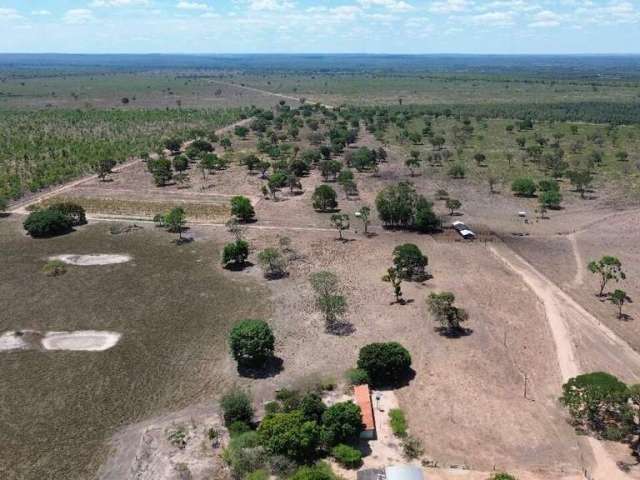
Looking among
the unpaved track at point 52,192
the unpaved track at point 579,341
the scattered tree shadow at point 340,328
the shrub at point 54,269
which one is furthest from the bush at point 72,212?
the unpaved track at point 579,341

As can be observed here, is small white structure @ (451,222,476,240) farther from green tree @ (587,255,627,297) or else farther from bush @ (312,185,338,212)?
bush @ (312,185,338,212)

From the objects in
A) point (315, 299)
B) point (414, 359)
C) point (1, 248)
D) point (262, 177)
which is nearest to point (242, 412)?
point (414, 359)

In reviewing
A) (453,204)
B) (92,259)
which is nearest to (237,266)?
(92,259)

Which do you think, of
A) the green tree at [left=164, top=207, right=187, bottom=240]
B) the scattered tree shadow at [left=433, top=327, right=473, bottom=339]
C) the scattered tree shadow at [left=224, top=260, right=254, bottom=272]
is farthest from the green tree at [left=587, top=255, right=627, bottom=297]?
the green tree at [left=164, top=207, right=187, bottom=240]

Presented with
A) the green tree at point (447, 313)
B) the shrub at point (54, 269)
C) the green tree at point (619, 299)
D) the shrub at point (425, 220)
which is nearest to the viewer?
the green tree at point (447, 313)

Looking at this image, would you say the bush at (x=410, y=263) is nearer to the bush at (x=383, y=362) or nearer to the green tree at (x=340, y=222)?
the green tree at (x=340, y=222)

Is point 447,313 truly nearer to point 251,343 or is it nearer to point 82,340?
point 251,343

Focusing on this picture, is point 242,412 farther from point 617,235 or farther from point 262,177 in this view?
point 262,177
